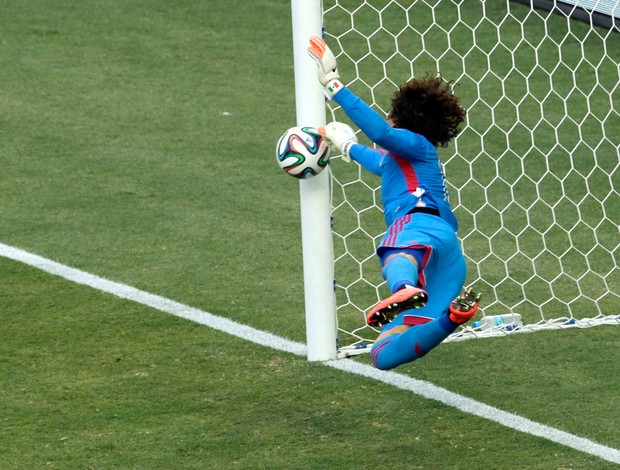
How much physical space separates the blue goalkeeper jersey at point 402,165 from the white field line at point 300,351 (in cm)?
78

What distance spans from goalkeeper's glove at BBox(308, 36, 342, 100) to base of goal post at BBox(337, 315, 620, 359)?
52.6 inches

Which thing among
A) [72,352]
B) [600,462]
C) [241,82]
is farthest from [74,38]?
[600,462]

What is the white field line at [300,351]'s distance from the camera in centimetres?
490

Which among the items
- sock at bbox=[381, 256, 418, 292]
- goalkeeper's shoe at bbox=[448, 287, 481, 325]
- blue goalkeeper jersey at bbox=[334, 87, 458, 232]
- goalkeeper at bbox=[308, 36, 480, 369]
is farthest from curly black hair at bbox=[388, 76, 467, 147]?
goalkeeper's shoe at bbox=[448, 287, 481, 325]

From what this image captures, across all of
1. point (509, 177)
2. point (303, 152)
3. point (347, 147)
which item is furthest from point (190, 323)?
point (509, 177)

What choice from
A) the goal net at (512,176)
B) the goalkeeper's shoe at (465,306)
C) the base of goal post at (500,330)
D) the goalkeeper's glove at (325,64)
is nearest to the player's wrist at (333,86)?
the goalkeeper's glove at (325,64)

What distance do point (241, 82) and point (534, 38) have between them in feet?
8.45

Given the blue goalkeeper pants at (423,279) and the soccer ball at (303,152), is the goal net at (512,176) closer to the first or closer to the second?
the soccer ball at (303,152)

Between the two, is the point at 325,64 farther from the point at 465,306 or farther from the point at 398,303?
the point at 465,306

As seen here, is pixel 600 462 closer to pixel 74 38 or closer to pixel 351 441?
pixel 351 441

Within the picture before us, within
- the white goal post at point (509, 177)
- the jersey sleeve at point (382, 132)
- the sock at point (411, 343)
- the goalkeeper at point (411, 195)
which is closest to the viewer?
the sock at point (411, 343)

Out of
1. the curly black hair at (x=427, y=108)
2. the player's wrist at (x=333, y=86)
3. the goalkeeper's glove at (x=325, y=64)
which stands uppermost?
the goalkeeper's glove at (x=325, y=64)

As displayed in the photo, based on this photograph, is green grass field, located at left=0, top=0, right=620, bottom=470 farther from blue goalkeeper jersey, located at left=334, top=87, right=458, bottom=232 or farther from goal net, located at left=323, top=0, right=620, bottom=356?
blue goalkeeper jersey, located at left=334, top=87, right=458, bottom=232

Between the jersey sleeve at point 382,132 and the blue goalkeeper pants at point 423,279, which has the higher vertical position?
the jersey sleeve at point 382,132
